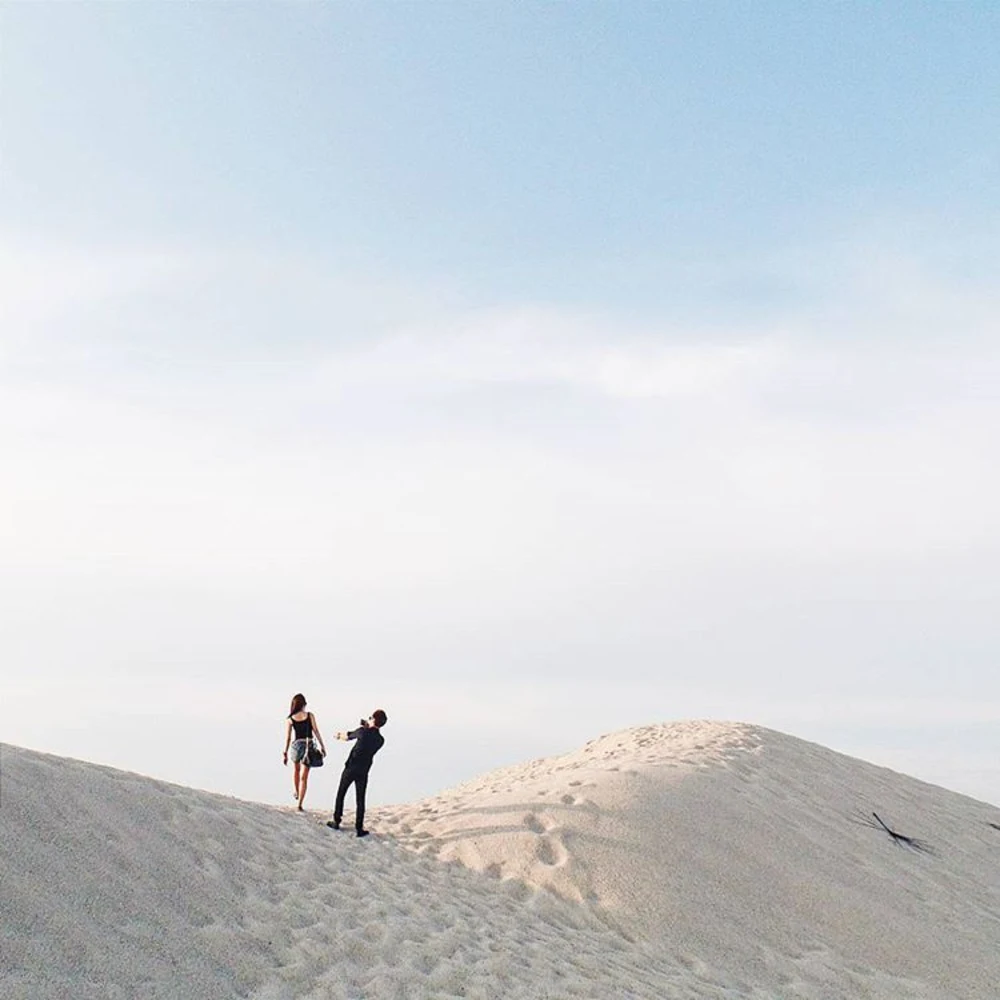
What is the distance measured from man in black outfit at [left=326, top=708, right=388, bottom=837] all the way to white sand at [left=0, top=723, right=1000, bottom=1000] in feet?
1.01

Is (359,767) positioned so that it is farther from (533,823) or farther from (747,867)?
(747,867)

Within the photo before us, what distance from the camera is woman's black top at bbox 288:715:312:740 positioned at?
13742 millimetres

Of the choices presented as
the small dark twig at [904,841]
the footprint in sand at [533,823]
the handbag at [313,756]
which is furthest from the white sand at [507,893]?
the handbag at [313,756]

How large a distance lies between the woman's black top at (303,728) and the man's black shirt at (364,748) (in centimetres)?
100

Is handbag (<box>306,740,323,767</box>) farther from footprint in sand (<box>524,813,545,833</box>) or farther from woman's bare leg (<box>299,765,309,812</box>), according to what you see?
footprint in sand (<box>524,813,545,833</box>)

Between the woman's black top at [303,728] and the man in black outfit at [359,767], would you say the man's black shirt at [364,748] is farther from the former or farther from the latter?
the woman's black top at [303,728]

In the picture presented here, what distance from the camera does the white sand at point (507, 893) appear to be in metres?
7.71

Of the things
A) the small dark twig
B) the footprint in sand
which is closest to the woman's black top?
the footprint in sand

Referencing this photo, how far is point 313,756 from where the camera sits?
45.0 ft

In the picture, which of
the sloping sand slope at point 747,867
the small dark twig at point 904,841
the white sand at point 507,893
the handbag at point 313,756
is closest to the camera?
the white sand at point 507,893

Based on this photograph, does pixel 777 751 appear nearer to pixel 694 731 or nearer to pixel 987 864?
pixel 694 731

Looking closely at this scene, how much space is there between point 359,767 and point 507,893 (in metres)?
2.50

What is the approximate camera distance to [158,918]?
26.1 ft

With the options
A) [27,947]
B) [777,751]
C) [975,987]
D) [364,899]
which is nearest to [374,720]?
[364,899]
